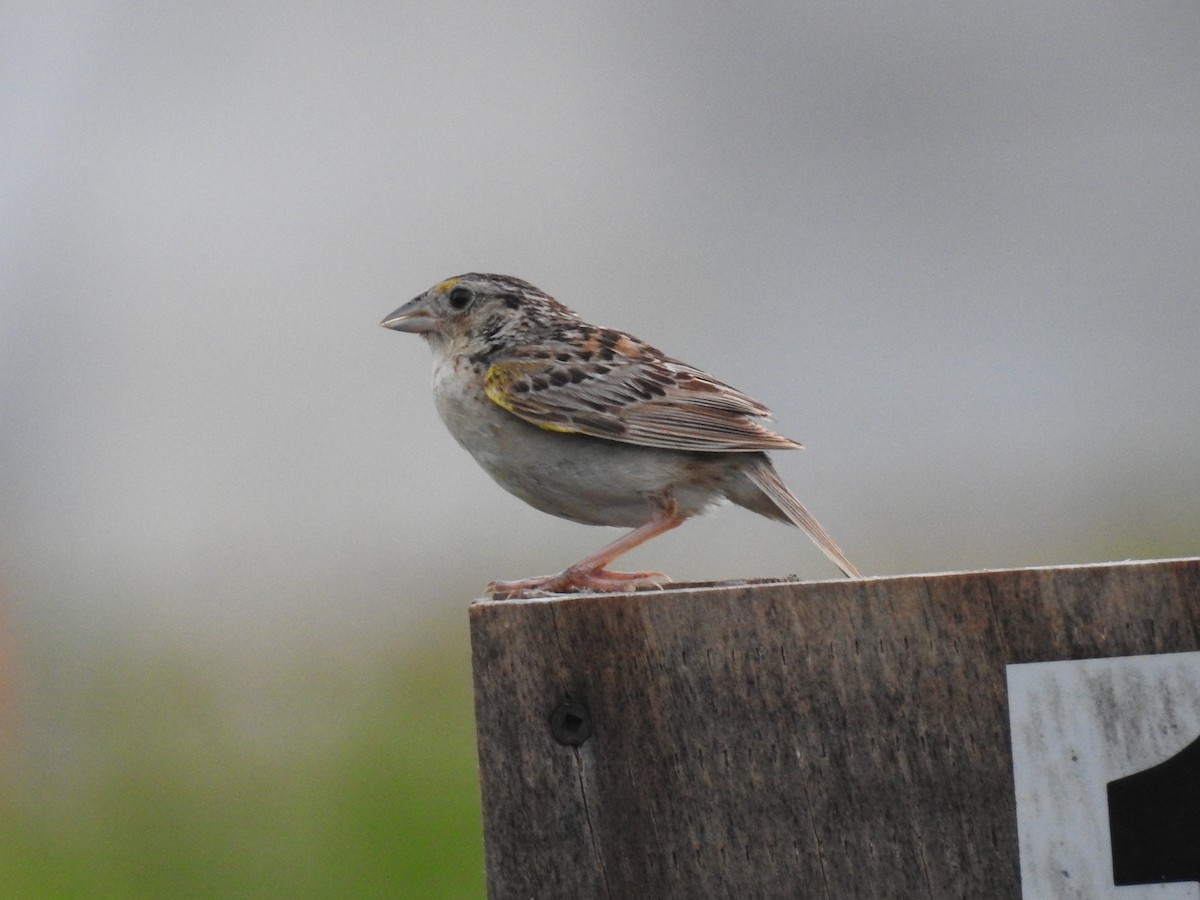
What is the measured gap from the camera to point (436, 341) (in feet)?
18.0

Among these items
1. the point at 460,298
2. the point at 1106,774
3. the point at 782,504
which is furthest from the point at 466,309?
the point at 1106,774

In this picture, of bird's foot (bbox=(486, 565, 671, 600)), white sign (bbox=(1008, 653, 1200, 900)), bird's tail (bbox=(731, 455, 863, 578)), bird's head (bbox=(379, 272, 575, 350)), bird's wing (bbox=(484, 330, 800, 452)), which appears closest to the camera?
white sign (bbox=(1008, 653, 1200, 900))

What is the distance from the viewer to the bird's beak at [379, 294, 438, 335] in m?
5.45

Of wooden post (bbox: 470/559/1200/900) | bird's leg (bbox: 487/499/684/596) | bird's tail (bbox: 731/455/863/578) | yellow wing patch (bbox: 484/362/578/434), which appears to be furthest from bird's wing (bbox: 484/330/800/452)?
wooden post (bbox: 470/559/1200/900)

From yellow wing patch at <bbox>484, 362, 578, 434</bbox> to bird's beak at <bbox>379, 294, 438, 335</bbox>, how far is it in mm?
537

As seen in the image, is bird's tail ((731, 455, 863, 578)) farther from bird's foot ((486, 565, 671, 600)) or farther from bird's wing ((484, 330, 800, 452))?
bird's foot ((486, 565, 671, 600))

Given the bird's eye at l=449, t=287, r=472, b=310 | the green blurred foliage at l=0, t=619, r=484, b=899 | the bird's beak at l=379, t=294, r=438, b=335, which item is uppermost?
the bird's eye at l=449, t=287, r=472, b=310

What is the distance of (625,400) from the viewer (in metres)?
4.82

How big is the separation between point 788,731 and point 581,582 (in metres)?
1.38

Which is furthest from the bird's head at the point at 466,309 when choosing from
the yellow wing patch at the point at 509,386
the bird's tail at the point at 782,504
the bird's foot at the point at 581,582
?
the bird's foot at the point at 581,582

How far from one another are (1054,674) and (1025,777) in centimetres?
19

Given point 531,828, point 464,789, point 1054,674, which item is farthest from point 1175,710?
point 464,789

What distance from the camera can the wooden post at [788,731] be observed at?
2881mm

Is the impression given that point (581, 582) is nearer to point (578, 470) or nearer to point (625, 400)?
point (578, 470)
